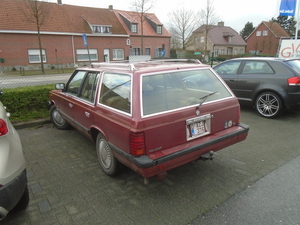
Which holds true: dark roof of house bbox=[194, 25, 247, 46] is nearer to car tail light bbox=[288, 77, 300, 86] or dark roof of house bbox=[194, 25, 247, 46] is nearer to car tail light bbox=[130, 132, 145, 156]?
car tail light bbox=[288, 77, 300, 86]

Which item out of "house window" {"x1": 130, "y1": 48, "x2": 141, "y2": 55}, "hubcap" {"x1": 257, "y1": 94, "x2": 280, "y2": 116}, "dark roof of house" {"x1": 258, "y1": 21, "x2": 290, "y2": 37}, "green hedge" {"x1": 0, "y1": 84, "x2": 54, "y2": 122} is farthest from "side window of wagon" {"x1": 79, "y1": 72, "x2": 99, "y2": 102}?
"dark roof of house" {"x1": 258, "y1": 21, "x2": 290, "y2": 37}

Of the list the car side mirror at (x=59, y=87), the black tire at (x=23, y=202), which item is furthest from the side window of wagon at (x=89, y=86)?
the black tire at (x=23, y=202)

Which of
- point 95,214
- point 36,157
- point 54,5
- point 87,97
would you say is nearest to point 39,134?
point 36,157

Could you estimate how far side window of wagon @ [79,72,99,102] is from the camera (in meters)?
3.78

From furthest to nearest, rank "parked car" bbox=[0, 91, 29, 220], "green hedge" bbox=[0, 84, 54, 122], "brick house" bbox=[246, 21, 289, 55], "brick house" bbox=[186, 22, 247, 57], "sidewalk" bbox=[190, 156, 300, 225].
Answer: "brick house" bbox=[186, 22, 247, 57] → "brick house" bbox=[246, 21, 289, 55] → "green hedge" bbox=[0, 84, 54, 122] → "sidewalk" bbox=[190, 156, 300, 225] → "parked car" bbox=[0, 91, 29, 220]

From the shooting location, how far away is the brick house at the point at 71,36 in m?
26.2

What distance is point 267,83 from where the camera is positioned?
247 inches

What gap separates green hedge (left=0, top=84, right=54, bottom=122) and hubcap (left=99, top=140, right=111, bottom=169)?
366 centimetres

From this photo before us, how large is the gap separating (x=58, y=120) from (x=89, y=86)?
2300 millimetres

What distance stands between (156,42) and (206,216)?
1542 inches

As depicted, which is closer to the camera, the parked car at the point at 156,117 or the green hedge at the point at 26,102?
the parked car at the point at 156,117

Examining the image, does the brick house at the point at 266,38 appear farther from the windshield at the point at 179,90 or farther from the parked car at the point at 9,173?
the parked car at the point at 9,173

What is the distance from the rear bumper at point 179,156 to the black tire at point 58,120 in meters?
3.04

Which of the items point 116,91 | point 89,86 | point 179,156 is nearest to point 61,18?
point 89,86
